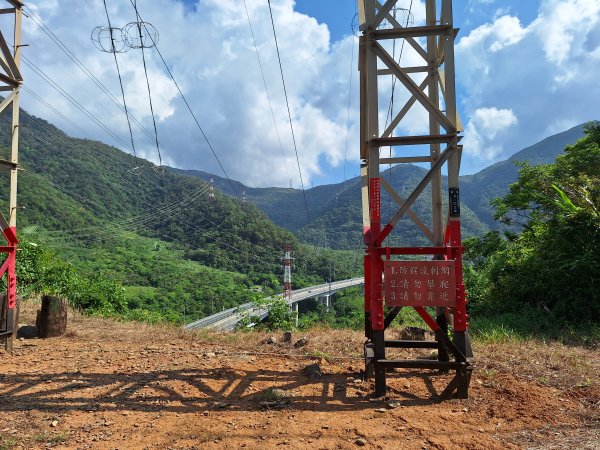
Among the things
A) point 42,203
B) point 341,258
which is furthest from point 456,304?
point 341,258

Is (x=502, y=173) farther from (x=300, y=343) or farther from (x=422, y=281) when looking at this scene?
(x=422, y=281)

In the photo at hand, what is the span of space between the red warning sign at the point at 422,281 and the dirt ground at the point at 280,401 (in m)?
1.19

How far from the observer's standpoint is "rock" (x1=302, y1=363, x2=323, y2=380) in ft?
18.8

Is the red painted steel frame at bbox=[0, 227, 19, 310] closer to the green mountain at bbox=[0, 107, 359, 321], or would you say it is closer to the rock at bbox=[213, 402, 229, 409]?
the rock at bbox=[213, 402, 229, 409]

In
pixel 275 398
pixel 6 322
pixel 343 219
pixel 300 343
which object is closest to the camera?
pixel 275 398

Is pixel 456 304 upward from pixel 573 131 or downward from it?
Result: downward

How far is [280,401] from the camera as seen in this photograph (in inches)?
191

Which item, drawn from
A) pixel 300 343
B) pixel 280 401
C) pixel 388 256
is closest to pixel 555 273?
pixel 300 343

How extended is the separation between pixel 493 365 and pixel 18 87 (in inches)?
358

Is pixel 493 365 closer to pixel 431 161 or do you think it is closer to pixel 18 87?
pixel 431 161

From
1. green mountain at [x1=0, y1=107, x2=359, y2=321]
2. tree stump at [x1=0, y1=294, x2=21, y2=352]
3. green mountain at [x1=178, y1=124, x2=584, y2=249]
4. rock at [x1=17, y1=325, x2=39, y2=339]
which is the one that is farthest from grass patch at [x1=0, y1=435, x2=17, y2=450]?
green mountain at [x1=178, y1=124, x2=584, y2=249]

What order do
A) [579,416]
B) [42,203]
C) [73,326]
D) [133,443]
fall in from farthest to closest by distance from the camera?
[42,203], [73,326], [579,416], [133,443]

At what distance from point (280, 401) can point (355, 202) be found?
102 metres

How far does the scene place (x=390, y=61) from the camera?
17.4ft
